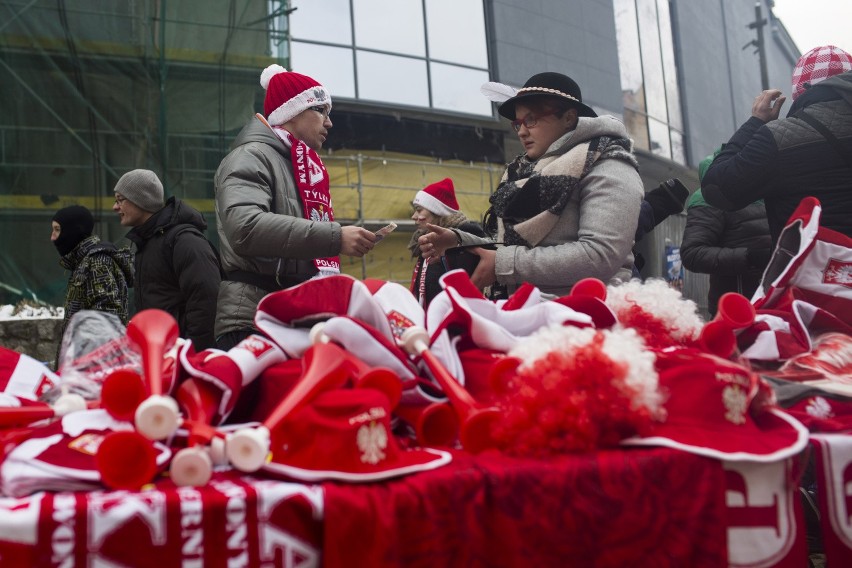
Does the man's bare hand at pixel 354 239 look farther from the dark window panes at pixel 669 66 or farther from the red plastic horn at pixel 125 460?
the dark window panes at pixel 669 66

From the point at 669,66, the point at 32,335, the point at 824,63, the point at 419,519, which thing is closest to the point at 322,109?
the point at 824,63

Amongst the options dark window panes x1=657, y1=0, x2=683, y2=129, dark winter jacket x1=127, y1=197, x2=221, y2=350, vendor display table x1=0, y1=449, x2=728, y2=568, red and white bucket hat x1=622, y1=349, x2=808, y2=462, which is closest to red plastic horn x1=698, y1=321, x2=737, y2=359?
red and white bucket hat x1=622, y1=349, x2=808, y2=462

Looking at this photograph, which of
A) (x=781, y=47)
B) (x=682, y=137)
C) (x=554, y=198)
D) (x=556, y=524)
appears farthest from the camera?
(x=781, y=47)

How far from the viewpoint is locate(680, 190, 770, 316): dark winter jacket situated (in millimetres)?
3162

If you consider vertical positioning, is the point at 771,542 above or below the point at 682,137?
below

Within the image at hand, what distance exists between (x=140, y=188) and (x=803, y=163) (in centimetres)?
253

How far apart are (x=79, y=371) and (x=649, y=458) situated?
0.84m

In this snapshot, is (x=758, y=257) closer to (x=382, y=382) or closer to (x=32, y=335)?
(x=382, y=382)

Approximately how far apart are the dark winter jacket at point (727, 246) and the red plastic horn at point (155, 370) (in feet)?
7.73

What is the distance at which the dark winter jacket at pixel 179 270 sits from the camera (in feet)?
10.4

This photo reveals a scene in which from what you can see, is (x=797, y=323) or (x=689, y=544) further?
(x=797, y=323)

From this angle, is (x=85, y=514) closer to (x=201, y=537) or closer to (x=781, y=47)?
(x=201, y=537)

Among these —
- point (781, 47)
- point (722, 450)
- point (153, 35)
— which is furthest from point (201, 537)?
point (781, 47)

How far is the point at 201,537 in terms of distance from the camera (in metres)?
0.92
